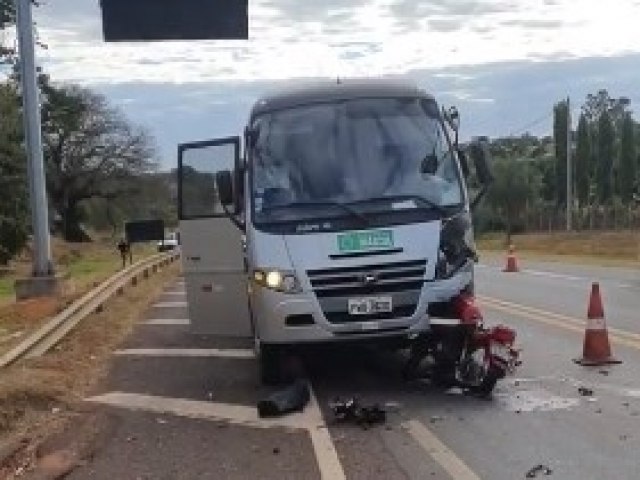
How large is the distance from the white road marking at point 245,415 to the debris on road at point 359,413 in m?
0.16

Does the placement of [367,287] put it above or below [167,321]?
above

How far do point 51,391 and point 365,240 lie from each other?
3.41 meters

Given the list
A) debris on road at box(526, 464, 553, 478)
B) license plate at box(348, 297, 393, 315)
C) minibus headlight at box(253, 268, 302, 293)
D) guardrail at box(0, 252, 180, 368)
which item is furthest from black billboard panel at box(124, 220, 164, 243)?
debris on road at box(526, 464, 553, 478)

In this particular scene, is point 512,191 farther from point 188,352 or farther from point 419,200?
point 419,200

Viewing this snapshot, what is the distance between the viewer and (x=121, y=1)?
75.7ft

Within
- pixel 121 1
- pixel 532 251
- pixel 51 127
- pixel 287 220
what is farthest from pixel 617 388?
pixel 51 127

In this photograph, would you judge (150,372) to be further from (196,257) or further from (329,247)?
(329,247)

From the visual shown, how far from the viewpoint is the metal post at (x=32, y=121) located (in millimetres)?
19031

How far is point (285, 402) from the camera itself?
9.09m

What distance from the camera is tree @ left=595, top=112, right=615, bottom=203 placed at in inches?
3123

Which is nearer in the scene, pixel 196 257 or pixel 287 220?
pixel 287 220

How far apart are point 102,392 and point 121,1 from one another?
46.0ft

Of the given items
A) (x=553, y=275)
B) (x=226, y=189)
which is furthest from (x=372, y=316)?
(x=553, y=275)

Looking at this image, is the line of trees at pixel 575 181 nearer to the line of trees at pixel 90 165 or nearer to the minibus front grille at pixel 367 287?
the line of trees at pixel 90 165
